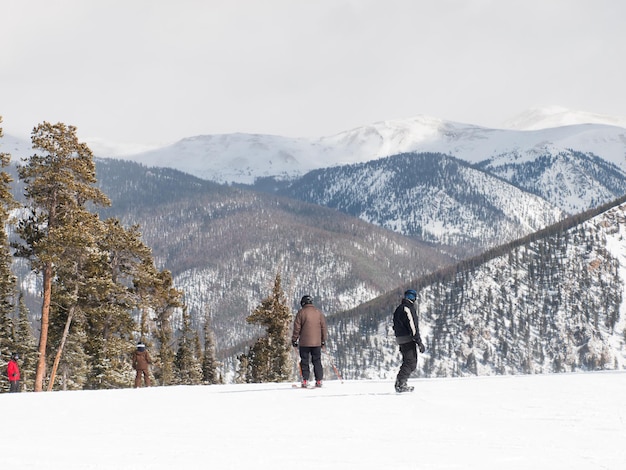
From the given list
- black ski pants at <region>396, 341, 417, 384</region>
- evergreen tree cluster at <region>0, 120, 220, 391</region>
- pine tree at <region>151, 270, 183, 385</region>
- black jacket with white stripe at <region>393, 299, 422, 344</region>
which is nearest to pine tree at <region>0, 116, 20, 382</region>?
evergreen tree cluster at <region>0, 120, 220, 391</region>

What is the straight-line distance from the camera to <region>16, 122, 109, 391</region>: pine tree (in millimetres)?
31234

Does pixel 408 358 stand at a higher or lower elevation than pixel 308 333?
lower

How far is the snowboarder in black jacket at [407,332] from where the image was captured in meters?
16.4

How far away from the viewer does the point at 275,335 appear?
53.7 metres

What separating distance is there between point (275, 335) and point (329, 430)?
42.5m

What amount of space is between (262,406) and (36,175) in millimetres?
20767

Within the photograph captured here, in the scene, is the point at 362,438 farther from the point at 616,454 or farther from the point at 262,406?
the point at 262,406

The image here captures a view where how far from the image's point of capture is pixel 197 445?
33.6ft

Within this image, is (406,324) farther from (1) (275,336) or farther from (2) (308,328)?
(1) (275,336)

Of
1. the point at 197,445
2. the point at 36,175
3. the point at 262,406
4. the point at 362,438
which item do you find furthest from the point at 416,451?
the point at 36,175

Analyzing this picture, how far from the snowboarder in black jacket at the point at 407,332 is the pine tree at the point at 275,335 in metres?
35.4

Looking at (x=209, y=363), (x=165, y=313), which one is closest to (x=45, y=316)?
(x=165, y=313)

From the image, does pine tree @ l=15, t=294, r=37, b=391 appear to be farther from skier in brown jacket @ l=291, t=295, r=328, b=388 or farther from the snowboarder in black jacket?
the snowboarder in black jacket

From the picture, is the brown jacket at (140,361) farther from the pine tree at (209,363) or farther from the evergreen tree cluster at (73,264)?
the pine tree at (209,363)
